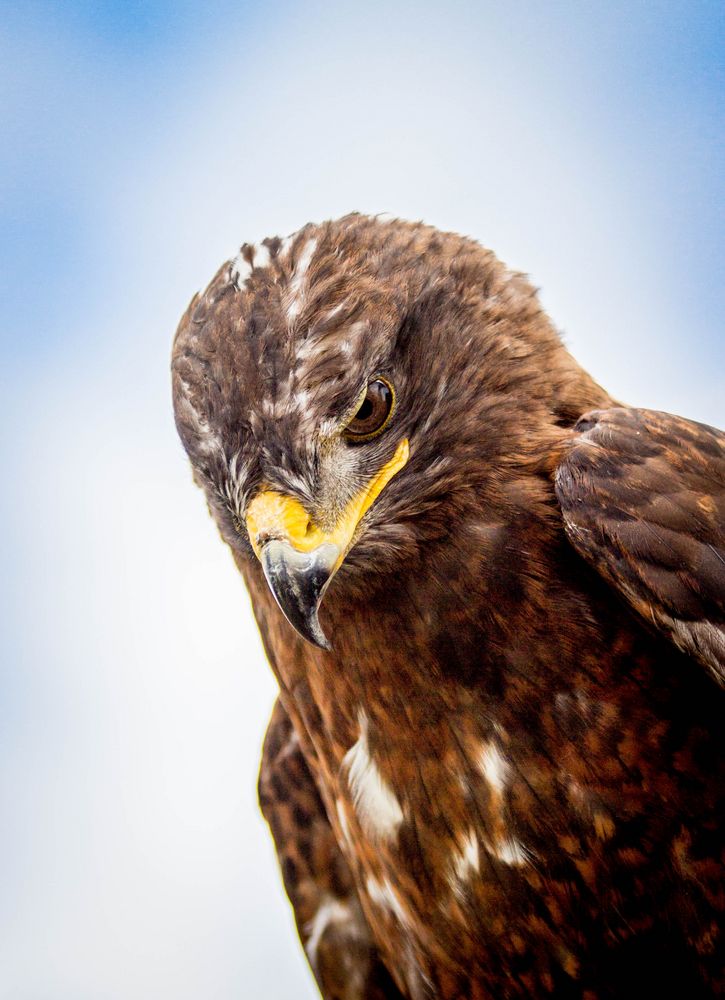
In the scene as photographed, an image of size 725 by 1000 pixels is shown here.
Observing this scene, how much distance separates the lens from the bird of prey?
1620 millimetres

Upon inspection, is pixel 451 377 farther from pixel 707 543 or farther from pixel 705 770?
pixel 705 770

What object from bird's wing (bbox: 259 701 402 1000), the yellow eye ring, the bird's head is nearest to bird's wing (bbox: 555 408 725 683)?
the bird's head

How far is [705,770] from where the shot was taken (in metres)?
1.64

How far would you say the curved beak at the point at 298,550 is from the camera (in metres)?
1.54

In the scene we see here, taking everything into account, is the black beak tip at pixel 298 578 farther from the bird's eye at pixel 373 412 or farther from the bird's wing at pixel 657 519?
the bird's wing at pixel 657 519

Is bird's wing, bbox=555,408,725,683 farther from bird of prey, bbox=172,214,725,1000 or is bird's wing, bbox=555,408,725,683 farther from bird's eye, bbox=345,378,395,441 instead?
bird's eye, bbox=345,378,395,441

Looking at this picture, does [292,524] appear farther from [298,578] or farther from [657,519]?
[657,519]

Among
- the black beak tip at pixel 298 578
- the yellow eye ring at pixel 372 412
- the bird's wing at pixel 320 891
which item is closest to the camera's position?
the black beak tip at pixel 298 578

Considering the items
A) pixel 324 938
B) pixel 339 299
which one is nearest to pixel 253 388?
pixel 339 299

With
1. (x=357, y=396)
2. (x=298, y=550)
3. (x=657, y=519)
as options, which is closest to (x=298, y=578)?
(x=298, y=550)

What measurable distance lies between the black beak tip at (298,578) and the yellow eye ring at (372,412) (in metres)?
0.26

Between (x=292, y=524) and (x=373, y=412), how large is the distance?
0.28 meters

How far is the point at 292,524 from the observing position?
160cm

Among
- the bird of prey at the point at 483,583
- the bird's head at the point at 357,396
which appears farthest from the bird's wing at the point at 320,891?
the bird's head at the point at 357,396
